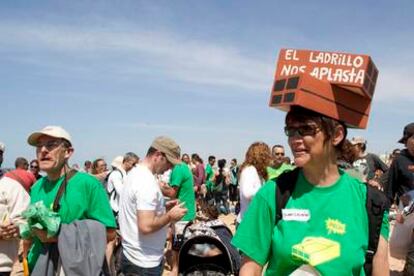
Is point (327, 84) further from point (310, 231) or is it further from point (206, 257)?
point (206, 257)

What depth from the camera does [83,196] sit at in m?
3.48

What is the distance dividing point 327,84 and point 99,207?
214 cm

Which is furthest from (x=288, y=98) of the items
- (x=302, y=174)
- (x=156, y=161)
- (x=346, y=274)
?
(x=156, y=161)

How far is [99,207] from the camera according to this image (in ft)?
11.7

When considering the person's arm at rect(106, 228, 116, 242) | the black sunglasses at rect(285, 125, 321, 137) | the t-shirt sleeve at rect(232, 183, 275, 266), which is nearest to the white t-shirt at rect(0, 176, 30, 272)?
the person's arm at rect(106, 228, 116, 242)

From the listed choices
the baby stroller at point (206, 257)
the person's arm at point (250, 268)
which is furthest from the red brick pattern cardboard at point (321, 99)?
the baby stroller at point (206, 257)

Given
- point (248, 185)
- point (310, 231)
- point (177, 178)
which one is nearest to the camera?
point (310, 231)

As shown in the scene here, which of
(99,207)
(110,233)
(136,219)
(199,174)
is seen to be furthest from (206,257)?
(199,174)

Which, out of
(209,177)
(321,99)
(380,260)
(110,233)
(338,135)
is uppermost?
(321,99)

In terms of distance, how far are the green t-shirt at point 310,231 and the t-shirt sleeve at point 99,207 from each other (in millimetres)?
1755

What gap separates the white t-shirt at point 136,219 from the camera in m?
4.04

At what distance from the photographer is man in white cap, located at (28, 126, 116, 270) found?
3.42 m

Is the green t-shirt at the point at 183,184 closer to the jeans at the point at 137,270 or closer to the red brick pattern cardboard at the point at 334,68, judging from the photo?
the jeans at the point at 137,270

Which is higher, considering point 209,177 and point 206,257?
point 206,257
